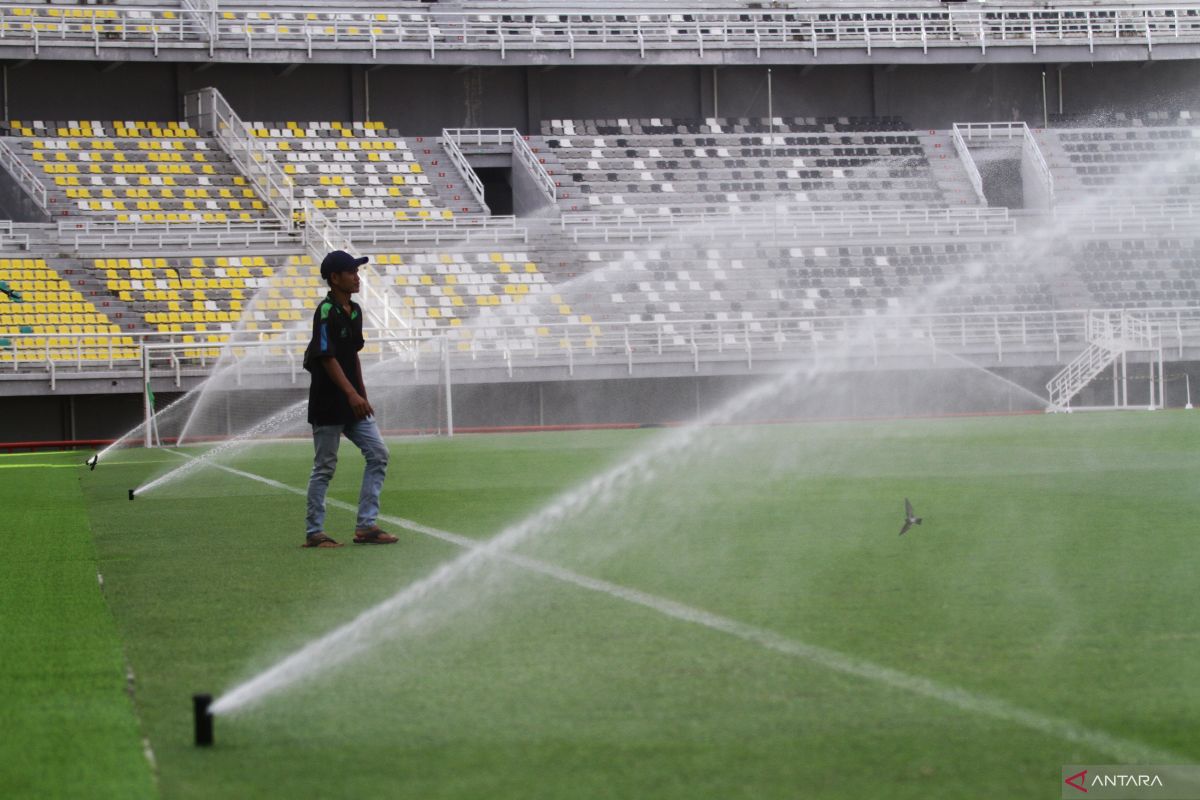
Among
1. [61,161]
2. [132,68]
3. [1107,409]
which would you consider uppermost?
[132,68]

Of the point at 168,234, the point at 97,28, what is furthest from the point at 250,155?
the point at 168,234

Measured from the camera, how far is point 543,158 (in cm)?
4597

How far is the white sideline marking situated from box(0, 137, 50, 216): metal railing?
111ft

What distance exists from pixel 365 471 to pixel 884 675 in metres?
5.27

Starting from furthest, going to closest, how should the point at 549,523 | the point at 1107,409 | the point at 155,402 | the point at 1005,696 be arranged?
1. the point at 1107,409
2. the point at 155,402
3. the point at 549,523
4. the point at 1005,696

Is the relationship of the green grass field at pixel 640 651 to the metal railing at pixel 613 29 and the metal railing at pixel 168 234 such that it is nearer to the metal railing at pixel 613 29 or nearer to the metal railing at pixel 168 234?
the metal railing at pixel 168 234

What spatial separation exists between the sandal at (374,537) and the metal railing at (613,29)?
114 feet

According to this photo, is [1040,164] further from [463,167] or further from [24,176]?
[24,176]

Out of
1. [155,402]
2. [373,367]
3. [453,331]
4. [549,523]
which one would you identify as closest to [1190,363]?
[453,331]

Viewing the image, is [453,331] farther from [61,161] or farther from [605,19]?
[605,19]

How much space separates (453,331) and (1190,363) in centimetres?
1618

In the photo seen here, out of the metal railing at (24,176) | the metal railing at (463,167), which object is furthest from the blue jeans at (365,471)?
the metal railing at (463,167)

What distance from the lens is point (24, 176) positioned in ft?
132

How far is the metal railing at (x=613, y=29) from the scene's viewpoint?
43000 mm
